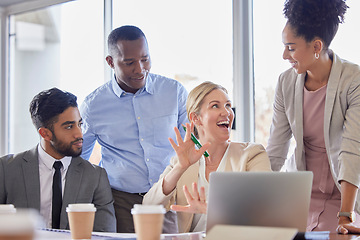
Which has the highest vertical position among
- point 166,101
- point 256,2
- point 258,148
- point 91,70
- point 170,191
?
point 256,2

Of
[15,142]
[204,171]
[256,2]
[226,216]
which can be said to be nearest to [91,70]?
[15,142]

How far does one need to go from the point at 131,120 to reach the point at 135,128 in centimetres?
5

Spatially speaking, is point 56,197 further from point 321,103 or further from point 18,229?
point 18,229

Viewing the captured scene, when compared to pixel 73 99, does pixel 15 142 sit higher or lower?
lower

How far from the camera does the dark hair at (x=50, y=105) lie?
2.83m

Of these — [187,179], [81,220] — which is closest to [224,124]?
[187,179]

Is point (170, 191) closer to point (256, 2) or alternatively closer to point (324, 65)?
point (324, 65)

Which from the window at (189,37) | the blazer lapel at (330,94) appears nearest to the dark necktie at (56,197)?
the blazer lapel at (330,94)

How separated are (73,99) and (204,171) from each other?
0.88m

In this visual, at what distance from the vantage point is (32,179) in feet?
8.56

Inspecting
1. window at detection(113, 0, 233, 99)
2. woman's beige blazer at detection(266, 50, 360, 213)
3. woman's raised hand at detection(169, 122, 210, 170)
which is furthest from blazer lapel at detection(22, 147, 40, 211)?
window at detection(113, 0, 233, 99)

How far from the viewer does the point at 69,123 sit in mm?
2822

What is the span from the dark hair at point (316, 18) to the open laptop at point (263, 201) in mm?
1057

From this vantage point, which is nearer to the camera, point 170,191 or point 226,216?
point 226,216
